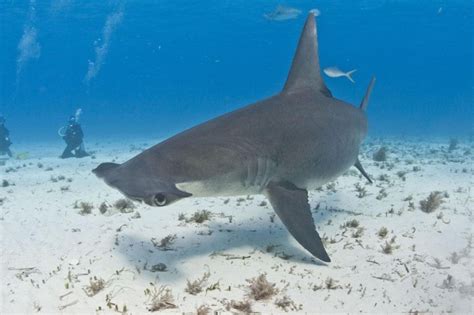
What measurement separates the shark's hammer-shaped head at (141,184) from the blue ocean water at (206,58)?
20.0 meters

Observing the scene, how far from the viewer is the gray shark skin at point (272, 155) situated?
3.65 meters

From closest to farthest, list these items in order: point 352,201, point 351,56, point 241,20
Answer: point 352,201 → point 241,20 → point 351,56

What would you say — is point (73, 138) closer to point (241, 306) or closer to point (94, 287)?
point (94, 287)

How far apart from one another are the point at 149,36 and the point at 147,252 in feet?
212

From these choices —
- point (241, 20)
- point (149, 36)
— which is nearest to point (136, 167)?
point (241, 20)

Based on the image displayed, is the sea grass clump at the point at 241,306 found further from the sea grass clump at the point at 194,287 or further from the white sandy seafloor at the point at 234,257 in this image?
the sea grass clump at the point at 194,287

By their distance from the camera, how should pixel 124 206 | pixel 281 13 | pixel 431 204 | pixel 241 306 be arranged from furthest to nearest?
1. pixel 281 13
2. pixel 124 206
3. pixel 431 204
4. pixel 241 306

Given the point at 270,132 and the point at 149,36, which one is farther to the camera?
the point at 149,36

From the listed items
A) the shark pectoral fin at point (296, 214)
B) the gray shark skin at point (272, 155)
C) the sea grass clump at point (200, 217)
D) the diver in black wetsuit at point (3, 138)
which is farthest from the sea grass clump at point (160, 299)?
the diver in black wetsuit at point (3, 138)

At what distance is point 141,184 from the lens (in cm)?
330

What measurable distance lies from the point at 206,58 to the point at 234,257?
121 metres

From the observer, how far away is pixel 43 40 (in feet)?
227

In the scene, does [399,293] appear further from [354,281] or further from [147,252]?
[147,252]

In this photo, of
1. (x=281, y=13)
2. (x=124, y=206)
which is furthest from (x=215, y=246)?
(x=281, y=13)
